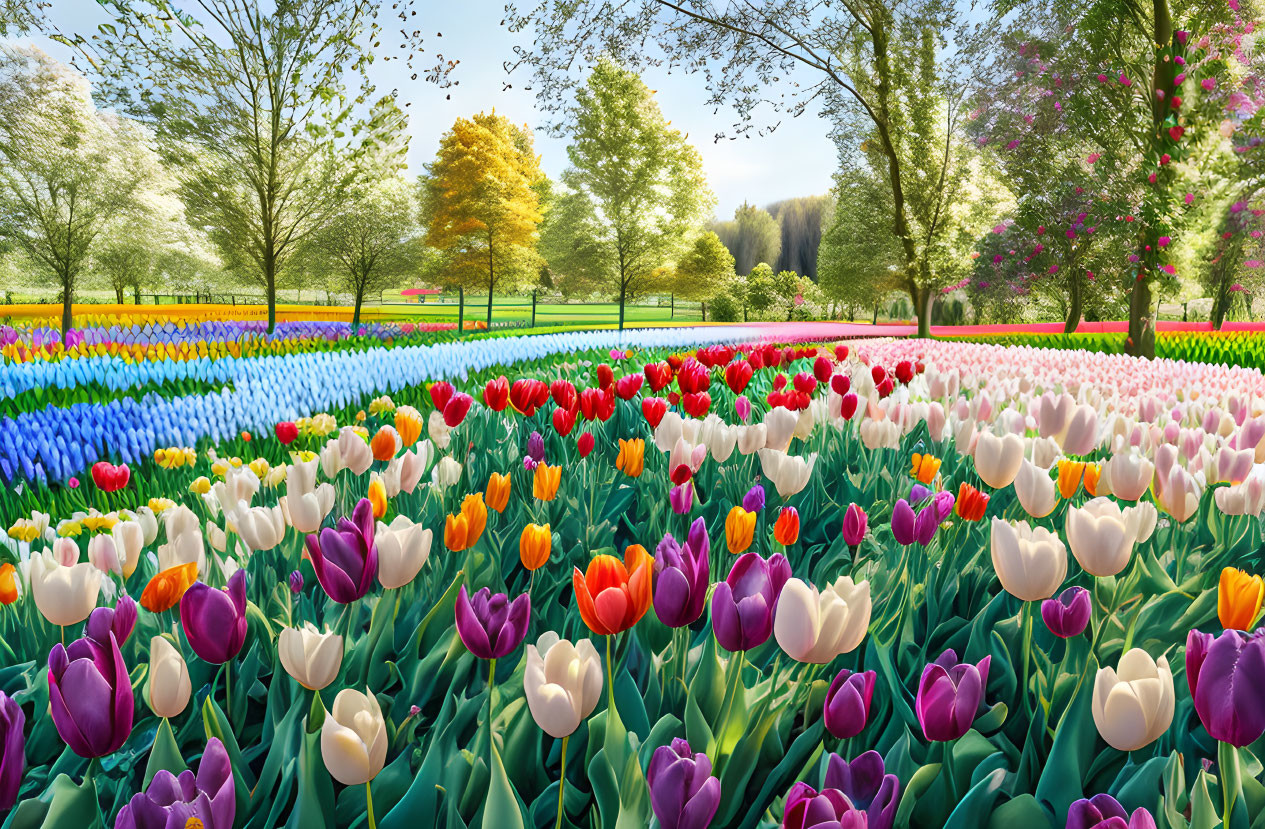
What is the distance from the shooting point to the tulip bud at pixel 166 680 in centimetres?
88

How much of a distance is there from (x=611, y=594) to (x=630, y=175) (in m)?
Result: 25.9

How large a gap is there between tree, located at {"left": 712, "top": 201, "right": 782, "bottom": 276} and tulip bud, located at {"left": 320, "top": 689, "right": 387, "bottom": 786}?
8032cm

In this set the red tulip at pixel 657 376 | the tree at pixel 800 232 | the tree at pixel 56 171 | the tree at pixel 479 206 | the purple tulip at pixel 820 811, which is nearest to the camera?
the purple tulip at pixel 820 811

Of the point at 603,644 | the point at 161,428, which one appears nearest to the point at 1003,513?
the point at 603,644

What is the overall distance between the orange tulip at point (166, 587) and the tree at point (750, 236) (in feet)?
262

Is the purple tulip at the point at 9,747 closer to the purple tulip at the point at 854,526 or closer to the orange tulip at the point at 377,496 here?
the orange tulip at the point at 377,496

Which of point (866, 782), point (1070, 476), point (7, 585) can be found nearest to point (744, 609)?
point (866, 782)

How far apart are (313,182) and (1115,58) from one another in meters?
15.2

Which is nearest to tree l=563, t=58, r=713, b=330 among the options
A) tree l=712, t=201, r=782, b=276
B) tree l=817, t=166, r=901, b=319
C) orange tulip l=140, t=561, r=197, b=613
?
tree l=817, t=166, r=901, b=319

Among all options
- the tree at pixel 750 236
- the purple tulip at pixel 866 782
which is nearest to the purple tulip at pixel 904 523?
the purple tulip at pixel 866 782

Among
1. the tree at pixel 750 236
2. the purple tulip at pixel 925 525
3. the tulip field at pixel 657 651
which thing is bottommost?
the tulip field at pixel 657 651

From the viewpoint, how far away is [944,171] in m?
19.4

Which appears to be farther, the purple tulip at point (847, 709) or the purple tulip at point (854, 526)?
the purple tulip at point (854, 526)

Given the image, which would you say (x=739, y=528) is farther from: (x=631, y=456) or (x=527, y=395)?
(x=527, y=395)
